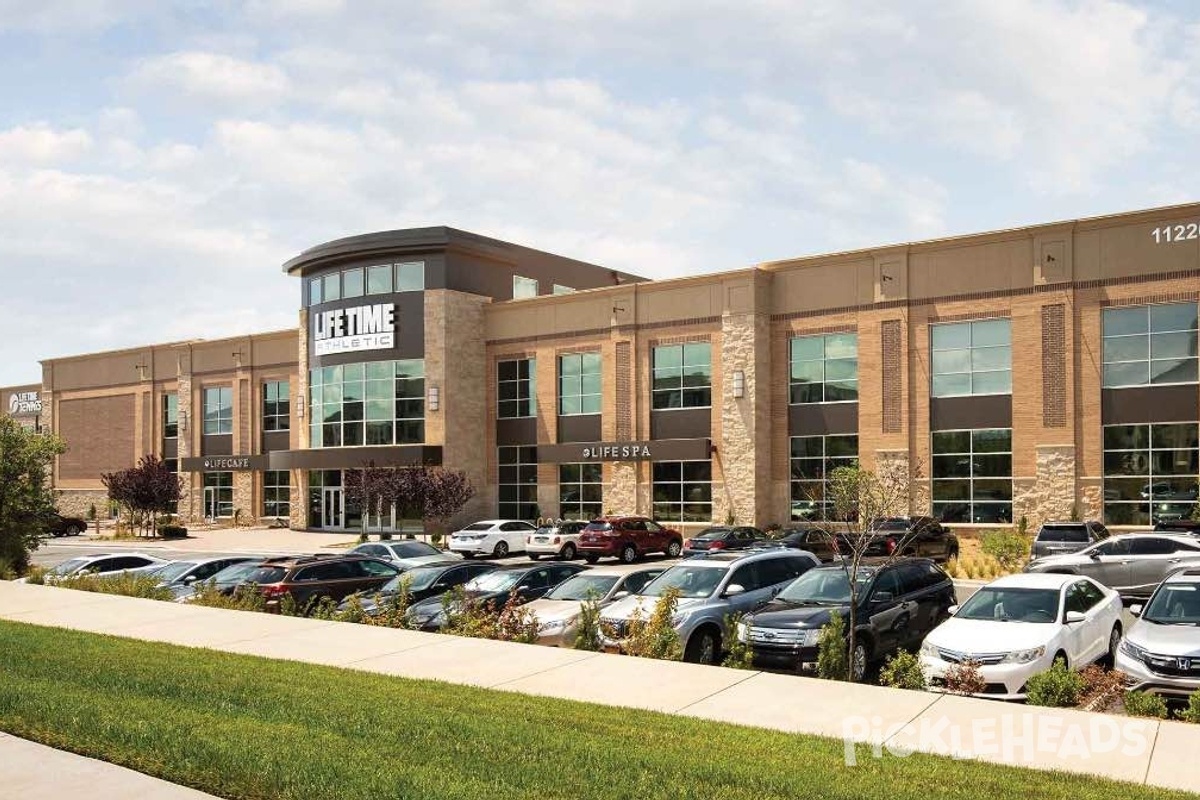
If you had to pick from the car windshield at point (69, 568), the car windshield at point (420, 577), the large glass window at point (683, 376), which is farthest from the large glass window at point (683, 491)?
the car windshield at point (69, 568)

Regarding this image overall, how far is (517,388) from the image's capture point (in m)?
49.0

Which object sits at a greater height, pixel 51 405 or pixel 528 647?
pixel 51 405

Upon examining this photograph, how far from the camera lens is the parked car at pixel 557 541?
119ft

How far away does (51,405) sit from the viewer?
70250 mm

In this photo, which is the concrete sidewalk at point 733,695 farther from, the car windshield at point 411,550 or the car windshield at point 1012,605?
the car windshield at point 411,550

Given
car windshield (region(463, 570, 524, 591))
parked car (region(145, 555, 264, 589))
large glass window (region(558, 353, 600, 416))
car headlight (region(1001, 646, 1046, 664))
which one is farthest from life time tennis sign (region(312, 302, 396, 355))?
car headlight (region(1001, 646, 1046, 664))

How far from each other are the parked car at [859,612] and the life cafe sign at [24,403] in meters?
73.6

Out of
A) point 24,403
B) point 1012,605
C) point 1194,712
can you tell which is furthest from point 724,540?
point 24,403

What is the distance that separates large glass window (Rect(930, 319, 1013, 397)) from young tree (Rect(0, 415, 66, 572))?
2863 cm

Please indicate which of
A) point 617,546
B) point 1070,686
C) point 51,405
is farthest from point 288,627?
point 51,405

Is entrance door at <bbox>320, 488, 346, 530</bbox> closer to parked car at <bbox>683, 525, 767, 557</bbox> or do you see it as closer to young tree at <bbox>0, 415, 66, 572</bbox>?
young tree at <bbox>0, 415, 66, 572</bbox>

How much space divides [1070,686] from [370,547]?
21.9 m

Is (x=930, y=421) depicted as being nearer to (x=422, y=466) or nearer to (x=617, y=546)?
(x=617, y=546)

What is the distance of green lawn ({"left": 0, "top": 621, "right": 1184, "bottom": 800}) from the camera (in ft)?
24.1
